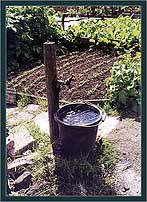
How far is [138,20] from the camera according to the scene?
1606 millimetres

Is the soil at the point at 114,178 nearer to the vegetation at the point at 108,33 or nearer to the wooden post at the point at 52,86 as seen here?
the wooden post at the point at 52,86

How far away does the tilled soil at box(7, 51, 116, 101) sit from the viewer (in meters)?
1.67

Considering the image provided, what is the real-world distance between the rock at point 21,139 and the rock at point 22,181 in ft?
0.29

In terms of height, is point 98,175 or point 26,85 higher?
point 26,85

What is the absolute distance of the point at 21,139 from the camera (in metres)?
1.68

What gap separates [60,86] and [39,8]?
0.29 m

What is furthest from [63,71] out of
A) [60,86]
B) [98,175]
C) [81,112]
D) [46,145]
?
[98,175]

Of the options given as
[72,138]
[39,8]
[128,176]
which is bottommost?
[128,176]

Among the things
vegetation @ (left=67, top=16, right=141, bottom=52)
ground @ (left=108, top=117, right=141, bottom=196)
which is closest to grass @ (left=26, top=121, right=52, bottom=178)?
ground @ (left=108, top=117, right=141, bottom=196)

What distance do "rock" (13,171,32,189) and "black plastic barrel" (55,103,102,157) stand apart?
0.16 metres

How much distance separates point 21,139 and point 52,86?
0.22 metres

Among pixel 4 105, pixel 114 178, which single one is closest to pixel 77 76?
pixel 4 105

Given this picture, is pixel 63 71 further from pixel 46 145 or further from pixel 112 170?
pixel 112 170

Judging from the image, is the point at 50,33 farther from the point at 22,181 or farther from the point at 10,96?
the point at 22,181
